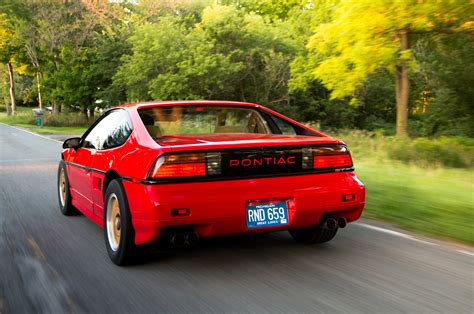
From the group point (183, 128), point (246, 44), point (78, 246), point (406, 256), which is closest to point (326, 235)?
point (406, 256)

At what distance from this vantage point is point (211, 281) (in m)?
3.90

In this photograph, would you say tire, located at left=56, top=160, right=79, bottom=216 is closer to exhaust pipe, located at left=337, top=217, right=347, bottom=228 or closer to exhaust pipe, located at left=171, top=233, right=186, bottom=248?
exhaust pipe, located at left=171, top=233, right=186, bottom=248

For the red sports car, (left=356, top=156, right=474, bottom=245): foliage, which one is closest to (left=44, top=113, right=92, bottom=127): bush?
(left=356, top=156, right=474, bottom=245): foliage

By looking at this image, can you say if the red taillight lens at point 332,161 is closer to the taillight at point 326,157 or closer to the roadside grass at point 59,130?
the taillight at point 326,157

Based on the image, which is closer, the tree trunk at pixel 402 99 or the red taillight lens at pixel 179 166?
the red taillight lens at pixel 179 166

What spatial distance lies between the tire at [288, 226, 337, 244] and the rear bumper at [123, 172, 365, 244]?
A: 0.52 m

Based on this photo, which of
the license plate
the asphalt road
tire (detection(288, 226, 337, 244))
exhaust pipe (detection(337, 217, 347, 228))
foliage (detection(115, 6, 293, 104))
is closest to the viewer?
the asphalt road

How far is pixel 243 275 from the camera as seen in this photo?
4.04 m

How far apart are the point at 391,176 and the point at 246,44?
2311cm

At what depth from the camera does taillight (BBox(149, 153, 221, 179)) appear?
154 inches

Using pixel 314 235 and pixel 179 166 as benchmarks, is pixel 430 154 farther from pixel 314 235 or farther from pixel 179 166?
pixel 179 166

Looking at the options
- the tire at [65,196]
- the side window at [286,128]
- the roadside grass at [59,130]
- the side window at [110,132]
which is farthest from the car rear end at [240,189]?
the roadside grass at [59,130]

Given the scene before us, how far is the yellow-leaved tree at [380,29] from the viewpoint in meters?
13.7

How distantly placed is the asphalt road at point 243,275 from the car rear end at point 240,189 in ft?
1.22
